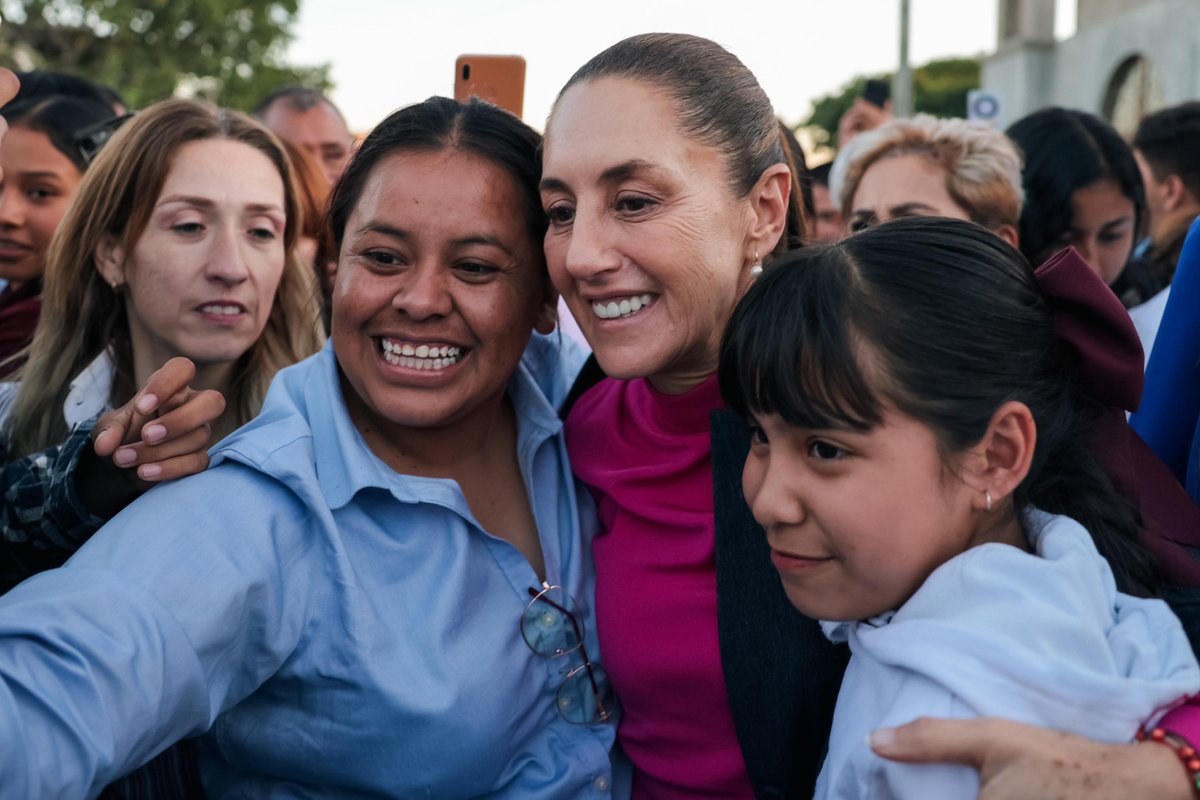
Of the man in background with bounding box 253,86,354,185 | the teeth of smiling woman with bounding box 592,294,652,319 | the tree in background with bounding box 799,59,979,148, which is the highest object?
the man in background with bounding box 253,86,354,185

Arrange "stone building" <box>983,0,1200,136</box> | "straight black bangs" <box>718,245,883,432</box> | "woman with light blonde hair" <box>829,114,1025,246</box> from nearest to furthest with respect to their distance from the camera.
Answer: "straight black bangs" <box>718,245,883,432</box>, "woman with light blonde hair" <box>829,114,1025,246</box>, "stone building" <box>983,0,1200,136</box>

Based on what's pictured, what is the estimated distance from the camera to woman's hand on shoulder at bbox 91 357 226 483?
7.29 ft

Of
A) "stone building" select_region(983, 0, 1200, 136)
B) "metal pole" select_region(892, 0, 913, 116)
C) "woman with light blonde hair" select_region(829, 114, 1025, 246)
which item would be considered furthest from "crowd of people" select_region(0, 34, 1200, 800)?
"metal pole" select_region(892, 0, 913, 116)

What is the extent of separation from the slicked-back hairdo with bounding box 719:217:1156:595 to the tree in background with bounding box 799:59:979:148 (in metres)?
40.8

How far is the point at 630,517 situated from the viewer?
2574mm

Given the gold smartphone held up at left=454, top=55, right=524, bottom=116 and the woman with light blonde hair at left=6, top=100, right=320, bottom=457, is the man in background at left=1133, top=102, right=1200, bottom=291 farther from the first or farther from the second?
the woman with light blonde hair at left=6, top=100, right=320, bottom=457

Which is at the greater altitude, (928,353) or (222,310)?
(928,353)

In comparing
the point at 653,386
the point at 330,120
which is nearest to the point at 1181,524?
the point at 653,386

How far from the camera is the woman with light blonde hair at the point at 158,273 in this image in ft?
11.3

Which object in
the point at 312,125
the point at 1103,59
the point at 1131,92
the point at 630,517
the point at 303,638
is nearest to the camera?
the point at 303,638

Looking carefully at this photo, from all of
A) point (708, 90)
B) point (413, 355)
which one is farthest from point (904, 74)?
point (413, 355)

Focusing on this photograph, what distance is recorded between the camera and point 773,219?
262cm

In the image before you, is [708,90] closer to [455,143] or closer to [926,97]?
[455,143]

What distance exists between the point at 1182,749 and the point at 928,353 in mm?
669
